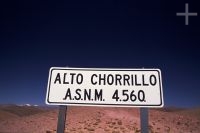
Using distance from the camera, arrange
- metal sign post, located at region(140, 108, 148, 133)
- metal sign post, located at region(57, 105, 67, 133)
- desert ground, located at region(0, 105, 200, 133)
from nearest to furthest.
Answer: metal sign post, located at region(140, 108, 148, 133) < metal sign post, located at region(57, 105, 67, 133) < desert ground, located at region(0, 105, 200, 133)

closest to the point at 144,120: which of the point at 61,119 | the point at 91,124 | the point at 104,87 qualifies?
the point at 104,87

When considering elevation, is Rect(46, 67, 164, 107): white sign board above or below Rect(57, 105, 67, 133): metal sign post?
above

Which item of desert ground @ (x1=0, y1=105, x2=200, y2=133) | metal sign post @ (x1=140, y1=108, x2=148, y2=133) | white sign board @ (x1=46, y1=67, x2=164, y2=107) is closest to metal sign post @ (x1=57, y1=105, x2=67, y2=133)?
white sign board @ (x1=46, y1=67, x2=164, y2=107)

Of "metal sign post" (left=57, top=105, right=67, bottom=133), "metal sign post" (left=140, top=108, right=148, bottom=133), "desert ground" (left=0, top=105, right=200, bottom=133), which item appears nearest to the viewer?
"metal sign post" (left=140, top=108, right=148, bottom=133)

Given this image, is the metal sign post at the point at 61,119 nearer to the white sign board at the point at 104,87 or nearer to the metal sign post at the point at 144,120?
the white sign board at the point at 104,87

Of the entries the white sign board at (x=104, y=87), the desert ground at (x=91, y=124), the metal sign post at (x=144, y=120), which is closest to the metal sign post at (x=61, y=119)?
the white sign board at (x=104, y=87)

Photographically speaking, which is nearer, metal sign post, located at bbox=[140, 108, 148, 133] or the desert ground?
metal sign post, located at bbox=[140, 108, 148, 133]

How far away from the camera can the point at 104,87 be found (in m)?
4.17

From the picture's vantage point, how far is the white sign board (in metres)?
4.06

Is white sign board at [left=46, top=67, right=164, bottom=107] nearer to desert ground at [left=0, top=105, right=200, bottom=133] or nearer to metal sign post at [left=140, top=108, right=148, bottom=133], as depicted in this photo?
metal sign post at [left=140, top=108, right=148, bottom=133]

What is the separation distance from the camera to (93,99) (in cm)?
410

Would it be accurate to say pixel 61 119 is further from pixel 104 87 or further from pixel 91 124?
pixel 91 124

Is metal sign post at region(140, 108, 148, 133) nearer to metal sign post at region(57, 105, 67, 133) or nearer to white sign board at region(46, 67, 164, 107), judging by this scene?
white sign board at region(46, 67, 164, 107)

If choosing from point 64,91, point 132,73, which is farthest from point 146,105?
point 64,91
